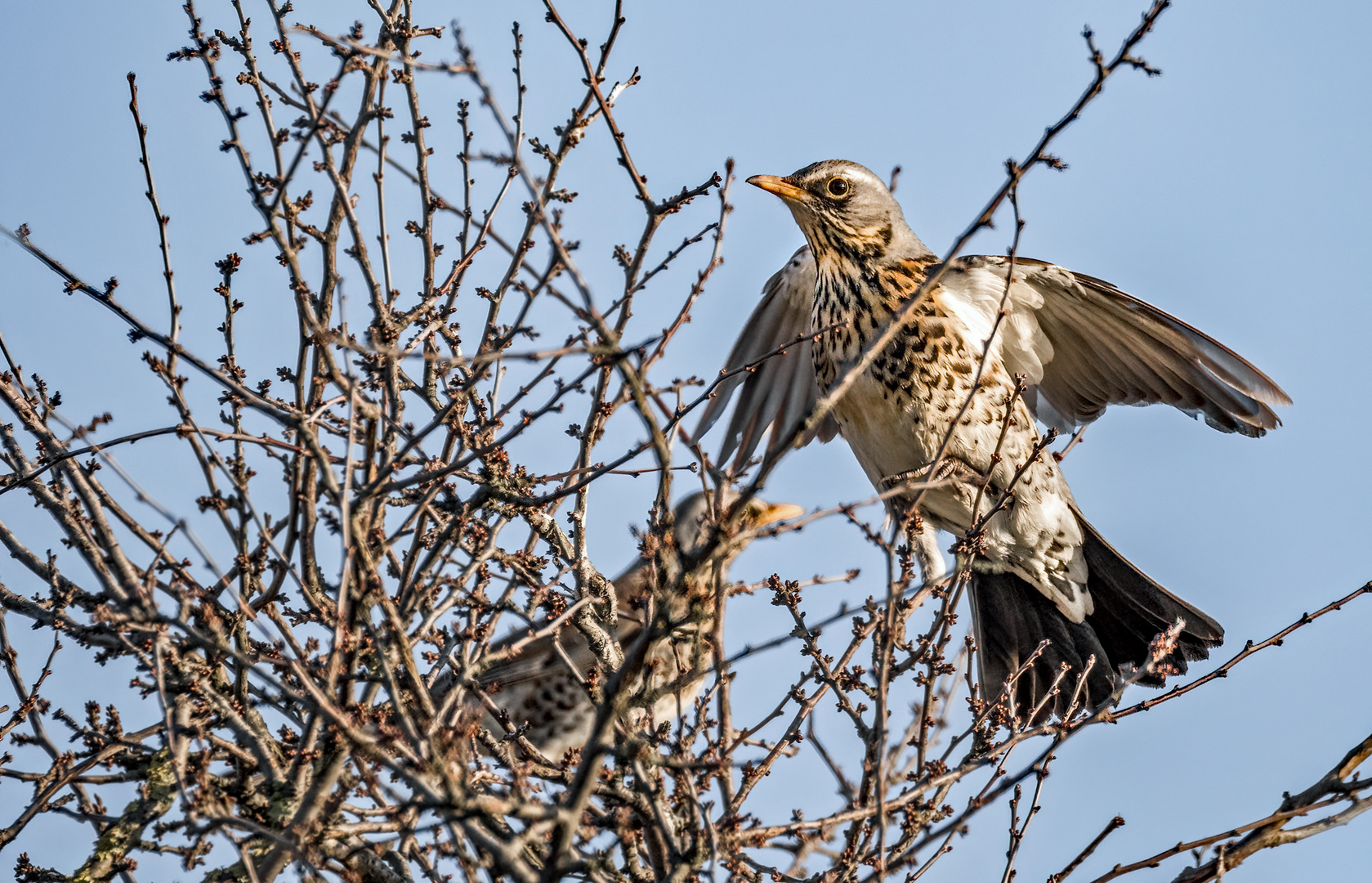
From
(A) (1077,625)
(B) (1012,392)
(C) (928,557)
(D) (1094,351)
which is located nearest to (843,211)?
(B) (1012,392)

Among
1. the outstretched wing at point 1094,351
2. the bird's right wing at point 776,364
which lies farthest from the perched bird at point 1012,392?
the bird's right wing at point 776,364

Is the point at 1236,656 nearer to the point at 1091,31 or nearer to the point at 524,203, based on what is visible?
the point at 1091,31

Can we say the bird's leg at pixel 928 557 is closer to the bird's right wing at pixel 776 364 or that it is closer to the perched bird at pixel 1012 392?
the perched bird at pixel 1012 392

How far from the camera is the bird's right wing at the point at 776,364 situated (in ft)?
21.2

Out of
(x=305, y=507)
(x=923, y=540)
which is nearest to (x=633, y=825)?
(x=305, y=507)

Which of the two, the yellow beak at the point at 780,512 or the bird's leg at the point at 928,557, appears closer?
the bird's leg at the point at 928,557

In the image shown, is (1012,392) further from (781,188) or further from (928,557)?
(781,188)

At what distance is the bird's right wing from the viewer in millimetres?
6461

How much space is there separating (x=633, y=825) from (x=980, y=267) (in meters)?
3.21

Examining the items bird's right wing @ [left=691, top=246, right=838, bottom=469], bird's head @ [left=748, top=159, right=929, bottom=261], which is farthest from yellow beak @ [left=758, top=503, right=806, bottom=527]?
bird's head @ [left=748, top=159, right=929, bottom=261]

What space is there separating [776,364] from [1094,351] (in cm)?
165

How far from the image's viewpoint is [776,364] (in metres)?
6.57

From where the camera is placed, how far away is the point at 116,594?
2.68 metres

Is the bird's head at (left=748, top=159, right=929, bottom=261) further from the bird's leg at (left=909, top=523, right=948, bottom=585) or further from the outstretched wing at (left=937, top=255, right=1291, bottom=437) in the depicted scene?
the bird's leg at (left=909, top=523, right=948, bottom=585)
